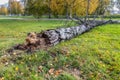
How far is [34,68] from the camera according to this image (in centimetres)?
607

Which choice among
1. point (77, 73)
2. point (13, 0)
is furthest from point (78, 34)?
point (13, 0)

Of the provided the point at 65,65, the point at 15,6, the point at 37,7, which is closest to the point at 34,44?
the point at 65,65

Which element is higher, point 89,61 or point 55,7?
point 55,7

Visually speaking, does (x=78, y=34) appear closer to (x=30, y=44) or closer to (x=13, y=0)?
(x=30, y=44)

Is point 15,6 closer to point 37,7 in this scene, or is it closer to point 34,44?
point 37,7

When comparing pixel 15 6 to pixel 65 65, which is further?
pixel 15 6

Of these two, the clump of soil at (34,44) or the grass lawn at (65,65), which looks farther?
the clump of soil at (34,44)

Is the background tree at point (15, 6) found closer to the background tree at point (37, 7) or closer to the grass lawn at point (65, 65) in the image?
the background tree at point (37, 7)

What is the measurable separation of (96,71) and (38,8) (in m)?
30.5

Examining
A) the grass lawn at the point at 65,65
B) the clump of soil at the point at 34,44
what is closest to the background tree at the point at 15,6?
the clump of soil at the point at 34,44

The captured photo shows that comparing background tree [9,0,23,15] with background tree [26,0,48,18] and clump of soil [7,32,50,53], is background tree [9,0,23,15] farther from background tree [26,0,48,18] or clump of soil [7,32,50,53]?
clump of soil [7,32,50,53]

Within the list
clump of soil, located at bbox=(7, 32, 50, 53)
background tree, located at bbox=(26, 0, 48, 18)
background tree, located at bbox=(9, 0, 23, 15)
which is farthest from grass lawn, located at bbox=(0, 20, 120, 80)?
background tree, located at bbox=(9, 0, 23, 15)

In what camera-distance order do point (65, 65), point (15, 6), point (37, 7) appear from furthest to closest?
point (15, 6) → point (37, 7) → point (65, 65)

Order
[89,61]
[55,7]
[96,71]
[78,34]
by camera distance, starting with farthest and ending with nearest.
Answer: [55,7] < [78,34] < [89,61] < [96,71]
